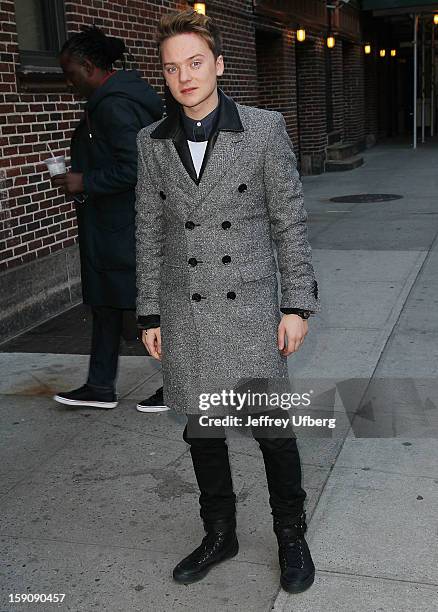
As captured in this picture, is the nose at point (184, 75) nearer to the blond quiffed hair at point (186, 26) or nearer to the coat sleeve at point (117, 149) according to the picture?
Result: the blond quiffed hair at point (186, 26)

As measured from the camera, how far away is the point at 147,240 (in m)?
2.98

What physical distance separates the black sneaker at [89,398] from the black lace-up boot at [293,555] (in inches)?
78.1

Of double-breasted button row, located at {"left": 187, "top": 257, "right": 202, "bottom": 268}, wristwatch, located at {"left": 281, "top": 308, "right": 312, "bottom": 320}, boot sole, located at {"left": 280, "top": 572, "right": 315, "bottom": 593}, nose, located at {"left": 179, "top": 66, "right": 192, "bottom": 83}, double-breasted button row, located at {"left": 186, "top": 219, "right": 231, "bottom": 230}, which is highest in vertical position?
nose, located at {"left": 179, "top": 66, "right": 192, "bottom": 83}

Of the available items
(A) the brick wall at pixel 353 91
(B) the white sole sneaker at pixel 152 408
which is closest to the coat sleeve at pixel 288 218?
(B) the white sole sneaker at pixel 152 408

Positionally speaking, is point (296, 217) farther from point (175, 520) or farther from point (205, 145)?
point (175, 520)

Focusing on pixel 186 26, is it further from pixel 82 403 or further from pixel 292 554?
pixel 82 403

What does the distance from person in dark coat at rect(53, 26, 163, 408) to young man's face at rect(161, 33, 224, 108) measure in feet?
5.09

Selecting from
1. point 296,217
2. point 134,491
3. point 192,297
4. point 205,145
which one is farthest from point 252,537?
point 205,145

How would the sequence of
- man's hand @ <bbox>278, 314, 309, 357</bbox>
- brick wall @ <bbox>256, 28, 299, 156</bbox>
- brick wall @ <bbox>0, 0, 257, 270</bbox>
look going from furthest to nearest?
brick wall @ <bbox>256, 28, 299, 156</bbox> < brick wall @ <bbox>0, 0, 257, 270</bbox> < man's hand @ <bbox>278, 314, 309, 357</bbox>

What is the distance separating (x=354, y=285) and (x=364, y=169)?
1102 cm

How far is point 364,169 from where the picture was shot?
1788cm

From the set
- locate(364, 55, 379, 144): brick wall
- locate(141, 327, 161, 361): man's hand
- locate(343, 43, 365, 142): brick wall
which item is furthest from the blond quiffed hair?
locate(364, 55, 379, 144): brick wall

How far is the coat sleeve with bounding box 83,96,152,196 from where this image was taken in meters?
4.25

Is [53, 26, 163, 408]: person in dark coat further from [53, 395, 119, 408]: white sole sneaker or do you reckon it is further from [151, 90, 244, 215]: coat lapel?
[151, 90, 244, 215]: coat lapel
